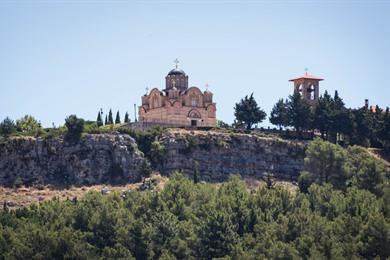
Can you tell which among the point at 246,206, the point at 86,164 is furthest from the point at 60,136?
the point at 246,206

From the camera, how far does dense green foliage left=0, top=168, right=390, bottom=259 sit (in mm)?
121625

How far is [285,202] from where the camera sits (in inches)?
5285

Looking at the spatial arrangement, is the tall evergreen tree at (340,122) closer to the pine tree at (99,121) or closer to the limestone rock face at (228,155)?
the limestone rock face at (228,155)

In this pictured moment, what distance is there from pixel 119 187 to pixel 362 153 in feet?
71.1

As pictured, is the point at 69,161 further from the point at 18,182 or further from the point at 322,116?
the point at 322,116

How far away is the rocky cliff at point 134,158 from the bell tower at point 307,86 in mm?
13917

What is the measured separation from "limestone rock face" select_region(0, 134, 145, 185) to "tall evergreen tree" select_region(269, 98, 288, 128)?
1606 centimetres

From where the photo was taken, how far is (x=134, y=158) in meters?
147

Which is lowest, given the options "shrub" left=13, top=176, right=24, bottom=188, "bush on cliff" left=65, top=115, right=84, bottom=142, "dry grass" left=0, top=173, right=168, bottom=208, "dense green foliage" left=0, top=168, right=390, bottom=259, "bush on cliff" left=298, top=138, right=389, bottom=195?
"dense green foliage" left=0, top=168, right=390, bottom=259

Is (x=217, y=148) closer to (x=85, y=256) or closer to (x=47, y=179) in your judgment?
(x=47, y=179)

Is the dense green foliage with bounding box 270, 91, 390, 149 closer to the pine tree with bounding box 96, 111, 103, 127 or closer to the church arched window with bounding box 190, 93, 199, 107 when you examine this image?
the church arched window with bounding box 190, 93, 199, 107

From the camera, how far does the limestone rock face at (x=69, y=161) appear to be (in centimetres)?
14538

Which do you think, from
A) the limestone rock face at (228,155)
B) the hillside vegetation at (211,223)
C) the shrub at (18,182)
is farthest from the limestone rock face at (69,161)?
the hillside vegetation at (211,223)

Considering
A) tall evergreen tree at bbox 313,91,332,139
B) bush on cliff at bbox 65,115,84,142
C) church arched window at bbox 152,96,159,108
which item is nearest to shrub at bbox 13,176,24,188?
bush on cliff at bbox 65,115,84,142
